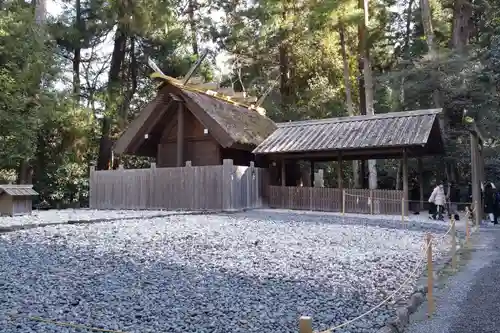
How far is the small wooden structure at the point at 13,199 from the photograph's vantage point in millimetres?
12508

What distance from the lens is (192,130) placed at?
62.6 feet

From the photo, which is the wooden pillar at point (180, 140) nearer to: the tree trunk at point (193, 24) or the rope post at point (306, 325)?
the tree trunk at point (193, 24)

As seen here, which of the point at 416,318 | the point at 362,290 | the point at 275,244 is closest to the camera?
the point at 416,318

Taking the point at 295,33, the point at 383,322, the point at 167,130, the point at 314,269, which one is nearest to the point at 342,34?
the point at 295,33

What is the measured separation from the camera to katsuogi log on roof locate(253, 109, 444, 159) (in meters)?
15.3

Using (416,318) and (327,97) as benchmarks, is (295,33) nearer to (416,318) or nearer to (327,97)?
(327,97)

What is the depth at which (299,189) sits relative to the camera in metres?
17.2

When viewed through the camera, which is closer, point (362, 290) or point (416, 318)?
point (416, 318)

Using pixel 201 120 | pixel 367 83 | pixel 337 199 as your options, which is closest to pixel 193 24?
pixel 367 83

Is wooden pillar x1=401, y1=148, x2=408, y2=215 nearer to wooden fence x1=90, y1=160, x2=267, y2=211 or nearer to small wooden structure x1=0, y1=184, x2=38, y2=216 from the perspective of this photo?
wooden fence x1=90, y1=160, x2=267, y2=211

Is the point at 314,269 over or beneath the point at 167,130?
beneath

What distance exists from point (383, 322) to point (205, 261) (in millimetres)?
2954

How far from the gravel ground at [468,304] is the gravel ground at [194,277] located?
45 cm

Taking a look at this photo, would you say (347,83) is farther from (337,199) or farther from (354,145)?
(337,199)
